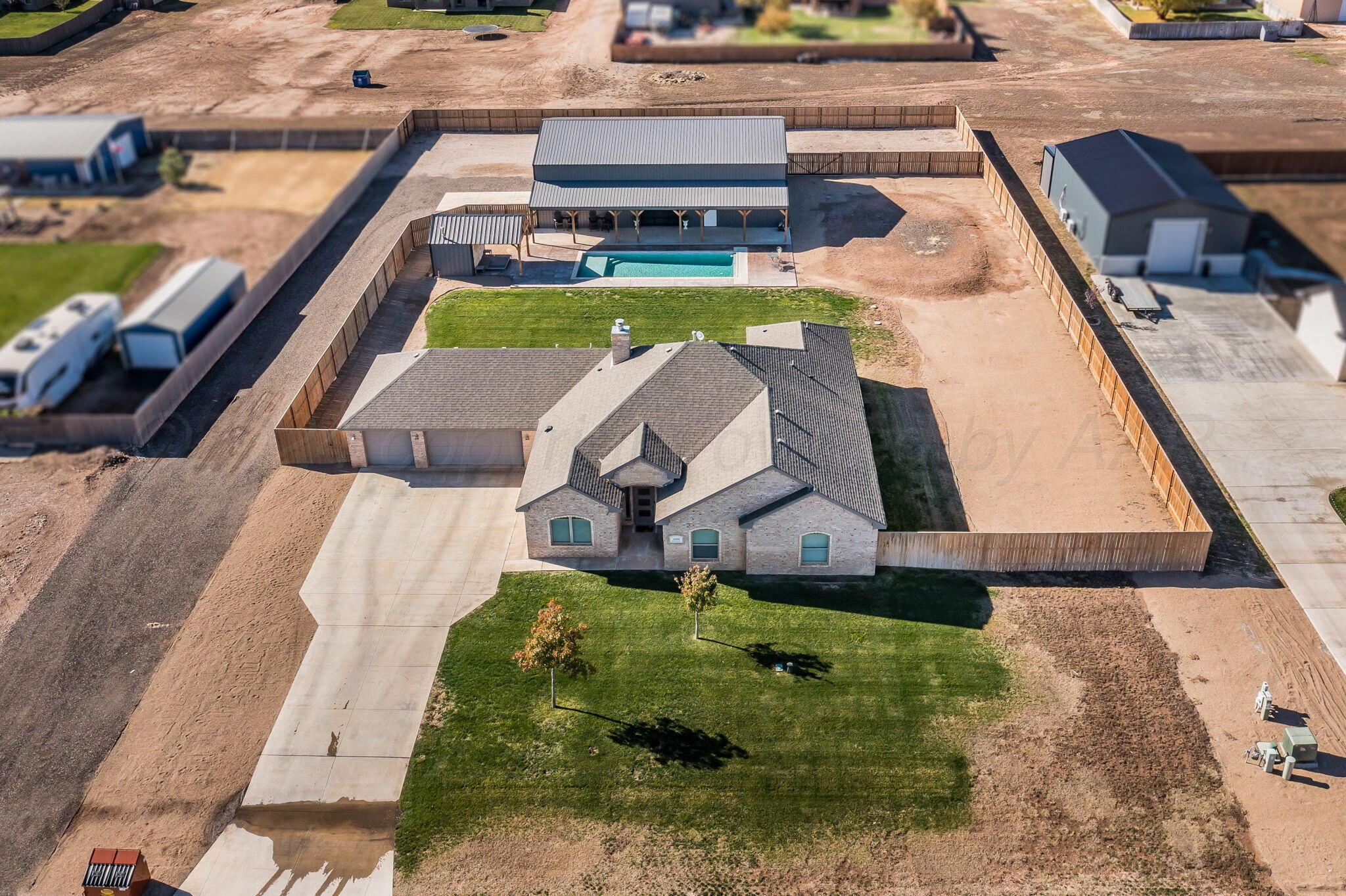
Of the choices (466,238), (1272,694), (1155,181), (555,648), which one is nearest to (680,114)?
(466,238)

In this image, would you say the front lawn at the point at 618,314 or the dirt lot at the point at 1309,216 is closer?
the dirt lot at the point at 1309,216

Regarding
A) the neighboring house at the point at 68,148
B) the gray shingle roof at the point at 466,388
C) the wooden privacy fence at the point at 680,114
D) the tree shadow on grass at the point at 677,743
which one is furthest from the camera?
the wooden privacy fence at the point at 680,114

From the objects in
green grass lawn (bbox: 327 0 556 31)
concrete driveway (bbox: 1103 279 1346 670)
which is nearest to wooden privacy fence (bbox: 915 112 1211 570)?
concrete driveway (bbox: 1103 279 1346 670)

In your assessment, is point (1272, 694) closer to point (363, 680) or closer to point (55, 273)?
point (363, 680)

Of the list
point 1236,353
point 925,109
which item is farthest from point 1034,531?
point 925,109

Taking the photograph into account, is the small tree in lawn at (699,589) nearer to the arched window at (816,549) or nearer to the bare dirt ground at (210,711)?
the arched window at (816,549)

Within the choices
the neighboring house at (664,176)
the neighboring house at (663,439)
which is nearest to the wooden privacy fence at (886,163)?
the neighboring house at (664,176)
